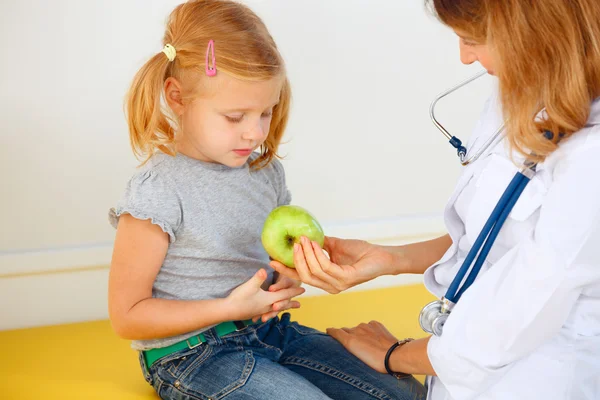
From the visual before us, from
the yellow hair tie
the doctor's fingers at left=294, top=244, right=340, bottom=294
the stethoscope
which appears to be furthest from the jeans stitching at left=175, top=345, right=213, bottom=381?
the yellow hair tie

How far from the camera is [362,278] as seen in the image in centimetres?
138

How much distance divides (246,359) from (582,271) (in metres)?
0.61

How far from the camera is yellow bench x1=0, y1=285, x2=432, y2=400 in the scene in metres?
1.52

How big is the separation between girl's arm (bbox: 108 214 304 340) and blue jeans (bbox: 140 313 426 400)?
2.8 inches

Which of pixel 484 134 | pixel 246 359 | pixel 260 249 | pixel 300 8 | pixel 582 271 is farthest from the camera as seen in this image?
pixel 300 8

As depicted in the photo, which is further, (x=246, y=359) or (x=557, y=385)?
(x=246, y=359)

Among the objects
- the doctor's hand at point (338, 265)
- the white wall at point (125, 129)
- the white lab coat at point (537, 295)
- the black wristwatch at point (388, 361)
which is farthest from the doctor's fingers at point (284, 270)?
the white wall at point (125, 129)

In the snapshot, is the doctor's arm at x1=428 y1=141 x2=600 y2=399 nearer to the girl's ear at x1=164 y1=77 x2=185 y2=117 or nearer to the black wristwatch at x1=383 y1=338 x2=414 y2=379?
the black wristwatch at x1=383 y1=338 x2=414 y2=379

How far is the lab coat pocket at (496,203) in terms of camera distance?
1.07 m

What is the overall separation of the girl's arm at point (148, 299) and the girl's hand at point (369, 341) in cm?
26

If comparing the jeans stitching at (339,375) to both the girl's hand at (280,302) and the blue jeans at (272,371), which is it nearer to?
the blue jeans at (272,371)

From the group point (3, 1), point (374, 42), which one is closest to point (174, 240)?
point (3, 1)

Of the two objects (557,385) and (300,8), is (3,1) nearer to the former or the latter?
(300,8)

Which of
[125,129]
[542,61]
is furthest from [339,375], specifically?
[125,129]
